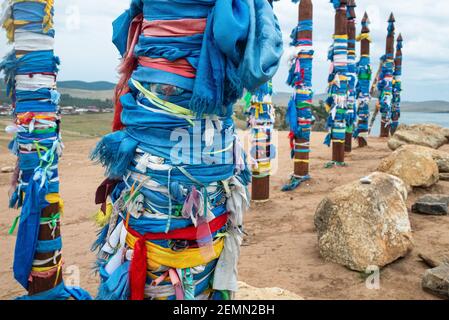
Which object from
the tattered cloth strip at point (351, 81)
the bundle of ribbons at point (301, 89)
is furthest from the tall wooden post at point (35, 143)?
the tattered cloth strip at point (351, 81)

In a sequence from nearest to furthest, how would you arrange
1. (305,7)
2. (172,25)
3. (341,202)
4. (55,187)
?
(172,25), (55,187), (341,202), (305,7)

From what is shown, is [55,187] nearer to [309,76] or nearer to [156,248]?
[156,248]

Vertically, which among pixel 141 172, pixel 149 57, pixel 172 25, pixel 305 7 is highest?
pixel 305 7

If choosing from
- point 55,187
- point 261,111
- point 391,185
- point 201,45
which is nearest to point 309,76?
point 261,111

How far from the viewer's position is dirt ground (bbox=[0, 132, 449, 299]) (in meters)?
3.67

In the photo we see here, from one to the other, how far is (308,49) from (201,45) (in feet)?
19.2

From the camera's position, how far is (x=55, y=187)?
123 inches

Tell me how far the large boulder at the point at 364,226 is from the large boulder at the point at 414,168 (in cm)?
212

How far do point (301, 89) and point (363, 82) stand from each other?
6345 mm

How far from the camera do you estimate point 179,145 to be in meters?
1.70

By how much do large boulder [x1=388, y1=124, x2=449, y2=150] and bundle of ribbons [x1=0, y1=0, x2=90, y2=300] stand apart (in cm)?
962

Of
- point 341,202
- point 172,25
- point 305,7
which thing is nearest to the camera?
point 172,25

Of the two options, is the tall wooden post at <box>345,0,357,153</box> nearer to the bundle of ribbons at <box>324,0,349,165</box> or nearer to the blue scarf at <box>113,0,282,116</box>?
the bundle of ribbons at <box>324,0,349,165</box>

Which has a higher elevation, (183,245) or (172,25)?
(172,25)
